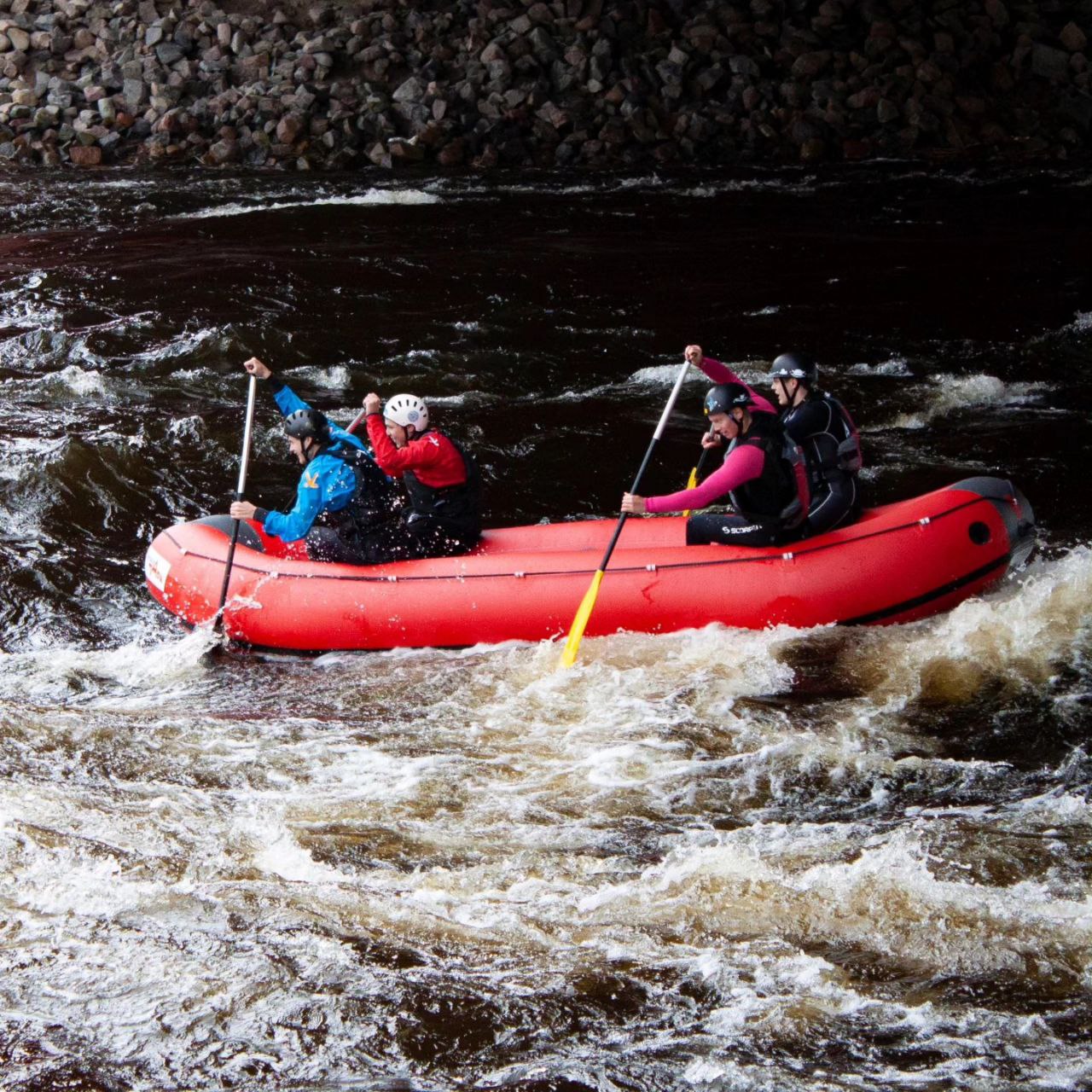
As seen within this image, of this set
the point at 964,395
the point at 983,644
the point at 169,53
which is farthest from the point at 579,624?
the point at 169,53

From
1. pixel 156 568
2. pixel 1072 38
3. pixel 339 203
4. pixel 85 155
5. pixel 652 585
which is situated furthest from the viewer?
pixel 1072 38

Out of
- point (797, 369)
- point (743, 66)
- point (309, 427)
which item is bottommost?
point (309, 427)

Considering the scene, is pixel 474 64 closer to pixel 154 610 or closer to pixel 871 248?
pixel 871 248

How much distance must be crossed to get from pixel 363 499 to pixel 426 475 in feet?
1.10

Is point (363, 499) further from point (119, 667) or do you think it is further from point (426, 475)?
point (119, 667)

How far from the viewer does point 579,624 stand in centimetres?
649

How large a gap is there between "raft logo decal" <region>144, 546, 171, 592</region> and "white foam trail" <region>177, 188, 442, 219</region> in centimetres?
883

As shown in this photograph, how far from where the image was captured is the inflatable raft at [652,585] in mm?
6562

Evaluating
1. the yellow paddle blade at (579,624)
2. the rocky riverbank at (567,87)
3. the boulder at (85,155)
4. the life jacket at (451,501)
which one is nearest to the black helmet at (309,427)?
the life jacket at (451,501)

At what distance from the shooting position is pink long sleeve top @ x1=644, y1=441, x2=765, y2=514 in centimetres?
643

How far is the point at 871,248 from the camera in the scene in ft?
46.1

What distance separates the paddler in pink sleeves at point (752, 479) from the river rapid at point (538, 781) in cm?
53

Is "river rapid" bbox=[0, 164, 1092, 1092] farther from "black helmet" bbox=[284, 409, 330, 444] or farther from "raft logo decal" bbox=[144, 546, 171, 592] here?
"black helmet" bbox=[284, 409, 330, 444]

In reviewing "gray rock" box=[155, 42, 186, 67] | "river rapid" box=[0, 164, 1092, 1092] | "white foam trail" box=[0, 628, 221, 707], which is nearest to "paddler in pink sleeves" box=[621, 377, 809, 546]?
"river rapid" box=[0, 164, 1092, 1092]
